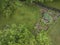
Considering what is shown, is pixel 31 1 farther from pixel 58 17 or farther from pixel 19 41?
pixel 19 41

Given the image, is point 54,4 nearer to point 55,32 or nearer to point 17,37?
point 55,32

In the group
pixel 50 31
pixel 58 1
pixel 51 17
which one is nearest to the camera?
pixel 50 31

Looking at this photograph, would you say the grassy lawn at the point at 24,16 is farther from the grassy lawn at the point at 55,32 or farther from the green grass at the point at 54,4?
the grassy lawn at the point at 55,32

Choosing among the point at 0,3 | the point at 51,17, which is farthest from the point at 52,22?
the point at 0,3

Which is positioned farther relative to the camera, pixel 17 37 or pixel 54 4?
pixel 54 4

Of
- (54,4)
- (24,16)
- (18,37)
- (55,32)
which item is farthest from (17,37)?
(54,4)

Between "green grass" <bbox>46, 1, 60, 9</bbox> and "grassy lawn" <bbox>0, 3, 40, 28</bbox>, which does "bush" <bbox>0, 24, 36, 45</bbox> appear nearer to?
"grassy lawn" <bbox>0, 3, 40, 28</bbox>

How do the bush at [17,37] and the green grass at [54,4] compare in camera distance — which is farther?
the green grass at [54,4]

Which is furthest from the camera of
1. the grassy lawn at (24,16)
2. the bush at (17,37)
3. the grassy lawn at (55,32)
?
the grassy lawn at (24,16)

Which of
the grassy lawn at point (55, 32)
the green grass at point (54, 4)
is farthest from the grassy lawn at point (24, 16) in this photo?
the grassy lawn at point (55, 32)

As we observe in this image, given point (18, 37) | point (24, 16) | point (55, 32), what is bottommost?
point (55, 32)

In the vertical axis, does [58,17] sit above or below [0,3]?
below
